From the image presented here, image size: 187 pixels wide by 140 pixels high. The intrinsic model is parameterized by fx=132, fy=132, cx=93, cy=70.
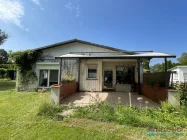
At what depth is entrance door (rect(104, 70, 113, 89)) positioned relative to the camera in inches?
571

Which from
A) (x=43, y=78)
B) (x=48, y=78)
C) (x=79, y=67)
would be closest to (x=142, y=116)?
(x=79, y=67)

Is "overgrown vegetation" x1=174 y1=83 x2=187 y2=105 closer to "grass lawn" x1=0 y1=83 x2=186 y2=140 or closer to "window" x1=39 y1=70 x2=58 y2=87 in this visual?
"grass lawn" x1=0 y1=83 x2=186 y2=140

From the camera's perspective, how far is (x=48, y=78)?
583 inches

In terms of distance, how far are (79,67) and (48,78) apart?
12.7 ft

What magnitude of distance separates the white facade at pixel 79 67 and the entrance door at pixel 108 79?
223 mm

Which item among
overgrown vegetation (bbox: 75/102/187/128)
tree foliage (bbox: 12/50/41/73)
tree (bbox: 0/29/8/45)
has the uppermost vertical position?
tree (bbox: 0/29/8/45)

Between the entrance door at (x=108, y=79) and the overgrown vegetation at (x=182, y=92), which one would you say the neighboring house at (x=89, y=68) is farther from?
the overgrown vegetation at (x=182, y=92)

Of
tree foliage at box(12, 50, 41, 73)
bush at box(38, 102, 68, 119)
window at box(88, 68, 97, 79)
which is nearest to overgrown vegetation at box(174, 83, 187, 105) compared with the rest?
bush at box(38, 102, 68, 119)

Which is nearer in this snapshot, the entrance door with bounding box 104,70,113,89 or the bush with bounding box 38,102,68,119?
the bush with bounding box 38,102,68,119

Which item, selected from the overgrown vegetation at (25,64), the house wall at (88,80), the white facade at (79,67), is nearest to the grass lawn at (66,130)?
the house wall at (88,80)

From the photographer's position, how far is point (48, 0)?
12.3 metres

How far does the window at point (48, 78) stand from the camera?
48.5 ft

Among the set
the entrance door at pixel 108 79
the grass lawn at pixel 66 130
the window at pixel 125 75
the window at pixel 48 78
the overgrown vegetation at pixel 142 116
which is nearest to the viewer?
the grass lawn at pixel 66 130

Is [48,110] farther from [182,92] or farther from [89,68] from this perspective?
[89,68]
